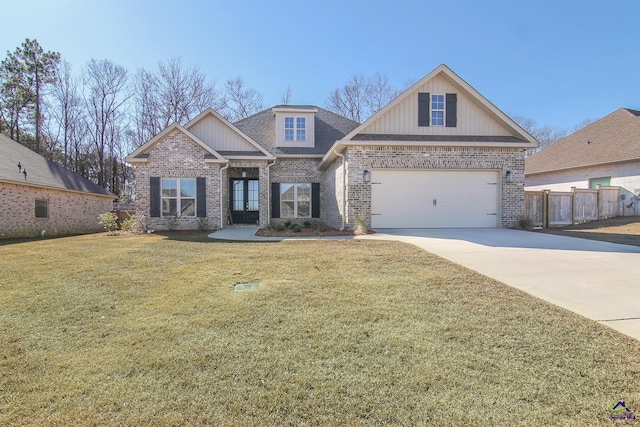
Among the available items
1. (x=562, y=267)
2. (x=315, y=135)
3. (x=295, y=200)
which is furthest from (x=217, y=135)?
(x=562, y=267)

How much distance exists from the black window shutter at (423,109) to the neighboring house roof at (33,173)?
16.8m

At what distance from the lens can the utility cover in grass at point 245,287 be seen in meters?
4.60

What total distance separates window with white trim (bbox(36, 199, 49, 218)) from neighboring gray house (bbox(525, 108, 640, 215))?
2811 centimetres

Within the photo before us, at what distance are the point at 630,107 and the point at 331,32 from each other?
1992cm

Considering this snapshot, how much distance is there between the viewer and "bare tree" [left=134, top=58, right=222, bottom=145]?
27.7m

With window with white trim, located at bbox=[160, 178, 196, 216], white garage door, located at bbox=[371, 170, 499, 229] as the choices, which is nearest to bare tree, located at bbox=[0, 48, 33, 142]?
window with white trim, located at bbox=[160, 178, 196, 216]

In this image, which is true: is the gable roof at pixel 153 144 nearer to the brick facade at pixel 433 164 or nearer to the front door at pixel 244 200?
the front door at pixel 244 200

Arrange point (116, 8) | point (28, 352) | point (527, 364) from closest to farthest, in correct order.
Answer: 1. point (527, 364)
2. point (28, 352)
3. point (116, 8)

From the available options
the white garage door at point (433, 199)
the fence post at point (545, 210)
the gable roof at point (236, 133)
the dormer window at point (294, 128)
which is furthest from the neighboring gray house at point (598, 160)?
the gable roof at point (236, 133)

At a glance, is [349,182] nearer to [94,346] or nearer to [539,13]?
[94,346]

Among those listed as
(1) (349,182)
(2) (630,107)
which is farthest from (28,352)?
(2) (630,107)

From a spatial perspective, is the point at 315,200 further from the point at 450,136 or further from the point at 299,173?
the point at 450,136

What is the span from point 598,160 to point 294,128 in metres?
16.4

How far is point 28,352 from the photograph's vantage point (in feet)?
9.34
